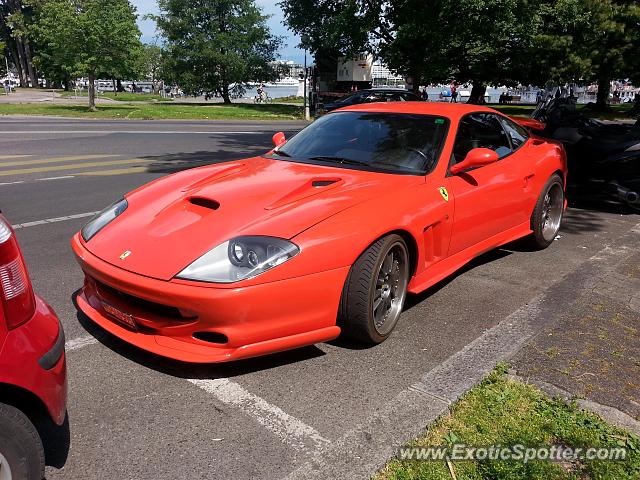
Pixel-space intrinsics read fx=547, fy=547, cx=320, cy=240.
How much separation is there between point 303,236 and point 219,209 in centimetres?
62

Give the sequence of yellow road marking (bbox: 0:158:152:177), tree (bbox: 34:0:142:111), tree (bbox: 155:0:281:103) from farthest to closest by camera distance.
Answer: tree (bbox: 155:0:281:103) → tree (bbox: 34:0:142:111) → yellow road marking (bbox: 0:158:152:177)

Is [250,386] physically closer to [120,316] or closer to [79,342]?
[120,316]

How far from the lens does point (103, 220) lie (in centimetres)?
357

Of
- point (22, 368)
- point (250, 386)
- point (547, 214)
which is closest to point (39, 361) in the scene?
point (22, 368)

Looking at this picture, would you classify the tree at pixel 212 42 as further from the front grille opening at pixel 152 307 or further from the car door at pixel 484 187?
the front grille opening at pixel 152 307

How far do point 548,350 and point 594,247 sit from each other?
298 cm

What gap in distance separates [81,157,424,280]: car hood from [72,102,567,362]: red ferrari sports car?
12mm

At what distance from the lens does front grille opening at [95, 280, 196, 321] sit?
113 inches

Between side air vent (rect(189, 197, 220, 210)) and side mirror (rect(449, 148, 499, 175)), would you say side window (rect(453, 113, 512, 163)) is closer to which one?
side mirror (rect(449, 148, 499, 175))

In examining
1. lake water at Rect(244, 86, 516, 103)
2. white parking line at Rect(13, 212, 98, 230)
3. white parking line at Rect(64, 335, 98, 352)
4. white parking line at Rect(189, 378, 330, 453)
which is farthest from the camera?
lake water at Rect(244, 86, 516, 103)

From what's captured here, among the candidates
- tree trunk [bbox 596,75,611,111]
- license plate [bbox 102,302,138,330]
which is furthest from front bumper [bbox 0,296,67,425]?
tree trunk [bbox 596,75,611,111]

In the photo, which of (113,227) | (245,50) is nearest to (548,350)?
(113,227)

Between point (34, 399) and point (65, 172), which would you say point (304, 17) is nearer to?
point (65, 172)

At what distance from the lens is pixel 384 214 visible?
3307 millimetres
